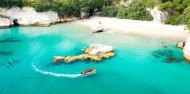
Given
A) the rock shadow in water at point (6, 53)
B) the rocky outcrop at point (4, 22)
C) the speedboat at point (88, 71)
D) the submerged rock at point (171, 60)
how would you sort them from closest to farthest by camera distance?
the speedboat at point (88, 71), the submerged rock at point (171, 60), the rock shadow in water at point (6, 53), the rocky outcrop at point (4, 22)

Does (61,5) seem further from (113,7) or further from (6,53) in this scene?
(6,53)

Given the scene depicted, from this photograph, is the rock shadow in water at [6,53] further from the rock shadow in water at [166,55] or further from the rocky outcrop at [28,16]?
the rocky outcrop at [28,16]

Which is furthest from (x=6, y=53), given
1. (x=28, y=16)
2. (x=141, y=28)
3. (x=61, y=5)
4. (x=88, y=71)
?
(x=141, y=28)

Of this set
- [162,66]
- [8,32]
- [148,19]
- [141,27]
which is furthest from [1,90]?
[148,19]

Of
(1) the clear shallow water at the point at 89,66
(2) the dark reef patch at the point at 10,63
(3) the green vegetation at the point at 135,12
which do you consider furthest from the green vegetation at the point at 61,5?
(2) the dark reef patch at the point at 10,63

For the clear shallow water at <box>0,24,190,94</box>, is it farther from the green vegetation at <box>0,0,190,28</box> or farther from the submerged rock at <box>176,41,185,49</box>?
the green vegetation at <box>0,0,190,28</box>

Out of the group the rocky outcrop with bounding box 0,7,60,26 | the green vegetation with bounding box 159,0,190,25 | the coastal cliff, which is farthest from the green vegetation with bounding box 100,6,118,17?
the green vegetation with bounding box 159,0,190,25
